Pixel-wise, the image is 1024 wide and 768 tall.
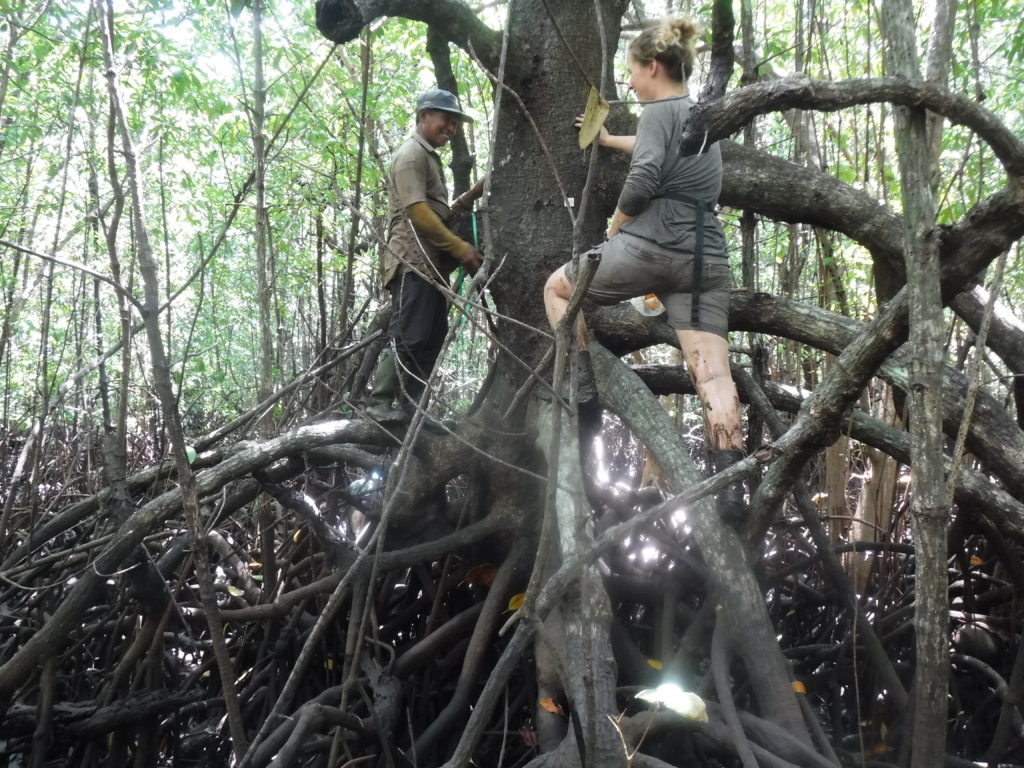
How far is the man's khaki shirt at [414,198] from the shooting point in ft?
10.00

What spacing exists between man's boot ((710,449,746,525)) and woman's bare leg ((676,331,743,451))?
0.08ft

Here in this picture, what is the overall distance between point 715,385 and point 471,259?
117 cm

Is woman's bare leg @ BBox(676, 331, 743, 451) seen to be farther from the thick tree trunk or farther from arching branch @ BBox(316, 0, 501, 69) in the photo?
arching branch @ BBox(316, 0, 501, 69)

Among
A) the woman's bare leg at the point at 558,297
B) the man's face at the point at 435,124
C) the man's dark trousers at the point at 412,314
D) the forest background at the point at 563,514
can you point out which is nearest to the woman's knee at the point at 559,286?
the woman's bare leg at the point at 558,297

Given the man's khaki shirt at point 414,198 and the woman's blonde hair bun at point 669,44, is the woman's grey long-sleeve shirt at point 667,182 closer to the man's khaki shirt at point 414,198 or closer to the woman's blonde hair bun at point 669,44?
the woman's blonde hair bun at point 669,44

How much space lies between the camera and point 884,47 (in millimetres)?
3414

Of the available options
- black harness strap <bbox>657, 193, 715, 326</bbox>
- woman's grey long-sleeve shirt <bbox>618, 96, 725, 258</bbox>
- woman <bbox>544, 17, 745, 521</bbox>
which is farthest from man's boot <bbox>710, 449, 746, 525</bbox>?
woman's grey long-sleeve shirt <bbox>618, 96, 725, 258</bbox>

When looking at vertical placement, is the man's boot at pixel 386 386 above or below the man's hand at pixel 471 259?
below

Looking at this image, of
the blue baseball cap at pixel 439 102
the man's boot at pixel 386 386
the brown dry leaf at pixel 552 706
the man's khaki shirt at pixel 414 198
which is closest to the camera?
the brown dry leaf at pixel 552 706

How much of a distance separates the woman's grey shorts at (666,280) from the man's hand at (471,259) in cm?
67

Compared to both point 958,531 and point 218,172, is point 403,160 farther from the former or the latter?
point 218,172

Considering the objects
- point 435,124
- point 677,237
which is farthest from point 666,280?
point 435,124

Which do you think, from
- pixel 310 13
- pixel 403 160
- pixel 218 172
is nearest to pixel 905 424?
pixel 403 160

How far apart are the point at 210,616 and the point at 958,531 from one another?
3079mm
